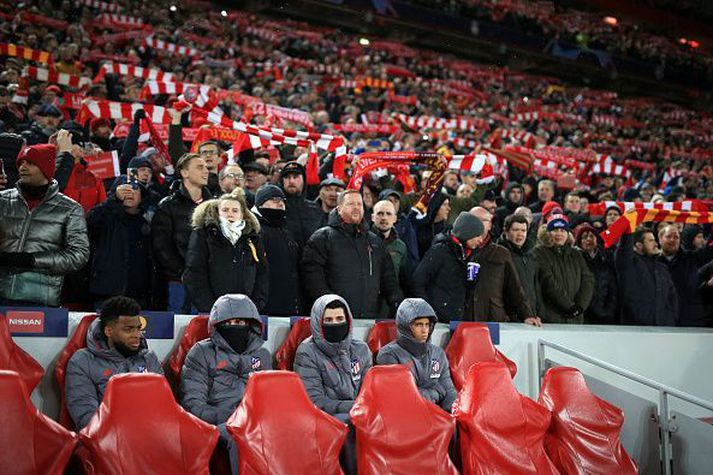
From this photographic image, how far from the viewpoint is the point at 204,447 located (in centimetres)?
399

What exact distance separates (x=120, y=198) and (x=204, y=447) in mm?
2357

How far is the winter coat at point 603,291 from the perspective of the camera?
7.33 m

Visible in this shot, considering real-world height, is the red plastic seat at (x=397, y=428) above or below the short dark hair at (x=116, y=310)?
below

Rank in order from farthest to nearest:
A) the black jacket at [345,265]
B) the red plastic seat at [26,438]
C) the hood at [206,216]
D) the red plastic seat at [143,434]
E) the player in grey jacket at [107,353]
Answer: the black jacket at [345,265] < the hood at [206,216] < the player in grey jacket at [107,353] < the red plastic seat at [143,434] < the red plastic seat at [26,438]

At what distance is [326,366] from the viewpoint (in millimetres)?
4832

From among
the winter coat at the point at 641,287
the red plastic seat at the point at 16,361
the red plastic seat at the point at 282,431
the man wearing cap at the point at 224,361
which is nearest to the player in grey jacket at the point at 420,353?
the man wearing cap at the point at 224,361

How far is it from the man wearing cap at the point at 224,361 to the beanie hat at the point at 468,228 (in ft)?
6.50

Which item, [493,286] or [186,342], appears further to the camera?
[493,286]

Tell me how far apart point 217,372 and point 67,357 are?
2.79 feet

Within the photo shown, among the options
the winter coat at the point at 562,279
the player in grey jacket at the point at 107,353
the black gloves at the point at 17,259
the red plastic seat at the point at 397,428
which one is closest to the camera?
the red plastic seat at the point at 397,428

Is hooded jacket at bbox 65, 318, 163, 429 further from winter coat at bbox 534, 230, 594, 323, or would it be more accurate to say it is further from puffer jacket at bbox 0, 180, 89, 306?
winter coat at bbox 534, 230, 594, 323

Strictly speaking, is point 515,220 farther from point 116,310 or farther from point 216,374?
point 116,310

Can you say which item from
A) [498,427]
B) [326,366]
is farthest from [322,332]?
[498,427]

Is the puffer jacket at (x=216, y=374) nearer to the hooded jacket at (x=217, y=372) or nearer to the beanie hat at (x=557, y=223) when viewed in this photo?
the hooded jacket at (x=217, y=372)
